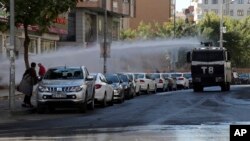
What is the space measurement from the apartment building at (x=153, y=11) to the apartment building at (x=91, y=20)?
57206 mm

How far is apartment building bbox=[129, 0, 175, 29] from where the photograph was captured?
129875mm

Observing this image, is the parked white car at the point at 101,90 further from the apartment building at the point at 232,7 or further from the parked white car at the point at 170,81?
the apartment building at the point at 232,7

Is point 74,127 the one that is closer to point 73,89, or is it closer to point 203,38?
point 73,89

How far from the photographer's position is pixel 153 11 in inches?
5251

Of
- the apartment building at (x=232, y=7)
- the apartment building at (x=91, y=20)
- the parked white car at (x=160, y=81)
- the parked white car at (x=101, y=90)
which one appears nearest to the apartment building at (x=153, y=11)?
the apartment building at (x=232, y=7)

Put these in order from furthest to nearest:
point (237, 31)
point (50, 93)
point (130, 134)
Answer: point (237, 31), point (50, 93), point (130, 134)

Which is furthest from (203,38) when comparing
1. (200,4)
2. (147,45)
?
(200,4)

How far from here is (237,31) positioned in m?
90.6

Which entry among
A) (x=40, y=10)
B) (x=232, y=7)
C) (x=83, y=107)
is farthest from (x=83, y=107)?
(x=232, y=7)

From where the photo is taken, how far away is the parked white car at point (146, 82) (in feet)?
140

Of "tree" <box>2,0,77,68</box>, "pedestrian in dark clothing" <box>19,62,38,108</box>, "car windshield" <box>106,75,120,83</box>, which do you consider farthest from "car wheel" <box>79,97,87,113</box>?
"car windshield" <box>106,75,120,83</box>

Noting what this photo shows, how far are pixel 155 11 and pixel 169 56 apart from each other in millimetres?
58447

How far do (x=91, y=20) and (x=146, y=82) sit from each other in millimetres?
23990

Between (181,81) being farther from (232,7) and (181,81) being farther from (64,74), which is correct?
(232,7)
